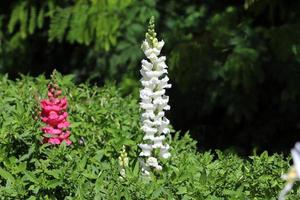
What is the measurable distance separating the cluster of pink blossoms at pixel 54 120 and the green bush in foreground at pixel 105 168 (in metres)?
0.04

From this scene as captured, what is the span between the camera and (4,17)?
669cm

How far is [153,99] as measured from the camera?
3244mm

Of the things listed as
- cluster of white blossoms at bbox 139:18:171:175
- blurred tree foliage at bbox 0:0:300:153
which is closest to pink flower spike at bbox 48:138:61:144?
cluster of white blossoms at bbox 139:18:171:175

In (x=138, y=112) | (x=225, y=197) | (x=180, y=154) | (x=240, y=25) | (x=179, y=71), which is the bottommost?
(x=225, y=197)

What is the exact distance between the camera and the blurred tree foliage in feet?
17.3

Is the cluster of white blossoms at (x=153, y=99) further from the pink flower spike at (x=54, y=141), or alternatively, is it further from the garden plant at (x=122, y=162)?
the pink flower spike at (x=54, y=141)

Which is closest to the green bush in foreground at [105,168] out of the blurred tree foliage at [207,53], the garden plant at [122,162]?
the garden plant at [122,162]

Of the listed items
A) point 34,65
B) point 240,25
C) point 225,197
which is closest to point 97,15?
point 240,25

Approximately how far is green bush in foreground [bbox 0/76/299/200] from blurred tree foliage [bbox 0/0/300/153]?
1.46 meters

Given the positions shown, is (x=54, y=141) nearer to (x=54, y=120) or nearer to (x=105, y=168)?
(x=54, y=120)

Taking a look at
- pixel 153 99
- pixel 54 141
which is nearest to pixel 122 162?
pixel 153 99

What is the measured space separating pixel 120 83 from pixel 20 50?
1.24 metres

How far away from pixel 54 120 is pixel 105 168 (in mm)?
377

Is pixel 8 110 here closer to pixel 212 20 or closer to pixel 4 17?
pixel 212 20
